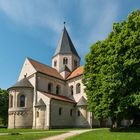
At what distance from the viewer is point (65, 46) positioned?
62.5 metres

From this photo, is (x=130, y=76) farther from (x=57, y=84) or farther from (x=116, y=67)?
(x=57, y=84)

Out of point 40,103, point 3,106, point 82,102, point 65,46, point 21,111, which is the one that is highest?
point 65,46

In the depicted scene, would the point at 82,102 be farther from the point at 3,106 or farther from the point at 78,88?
the point at 3,106

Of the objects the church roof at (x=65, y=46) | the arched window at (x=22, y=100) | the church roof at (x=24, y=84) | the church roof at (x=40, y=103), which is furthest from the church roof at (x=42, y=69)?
the church roof at (x=40, y=103)

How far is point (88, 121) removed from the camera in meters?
47.1

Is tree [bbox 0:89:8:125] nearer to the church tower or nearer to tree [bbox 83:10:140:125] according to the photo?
the church tower

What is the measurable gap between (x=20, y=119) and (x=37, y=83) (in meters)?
7.25

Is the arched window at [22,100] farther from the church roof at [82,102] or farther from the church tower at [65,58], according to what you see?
the church tower at [65,58]

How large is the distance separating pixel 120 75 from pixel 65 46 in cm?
3484

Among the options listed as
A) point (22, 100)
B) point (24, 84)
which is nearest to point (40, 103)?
point (22, 100)

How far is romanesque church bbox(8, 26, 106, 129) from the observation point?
45.3 meters

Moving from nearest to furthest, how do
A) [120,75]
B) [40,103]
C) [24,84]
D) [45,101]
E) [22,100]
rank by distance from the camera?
1. [120,75]
2. [45,101]
3. [40,103]
4. [22,100]
5. [24,84]

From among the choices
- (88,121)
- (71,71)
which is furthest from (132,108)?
(71,71)

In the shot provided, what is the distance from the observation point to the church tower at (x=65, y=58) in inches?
2366
